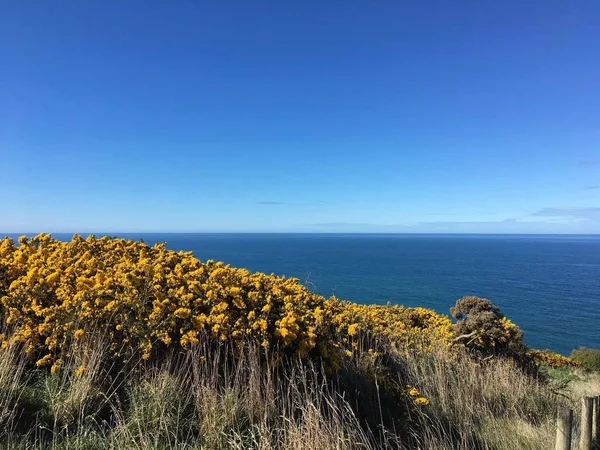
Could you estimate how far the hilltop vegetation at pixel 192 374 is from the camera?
11.5 ft

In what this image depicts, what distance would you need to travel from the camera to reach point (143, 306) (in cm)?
453

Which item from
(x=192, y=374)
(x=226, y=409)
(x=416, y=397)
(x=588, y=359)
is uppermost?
(x=192, y=374)

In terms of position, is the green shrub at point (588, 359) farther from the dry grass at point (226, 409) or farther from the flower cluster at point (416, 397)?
the flower cluster at point (416, 397)

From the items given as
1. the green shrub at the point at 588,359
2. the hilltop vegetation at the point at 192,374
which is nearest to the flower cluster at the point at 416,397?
the hilltop vegetation at the point at 192,374

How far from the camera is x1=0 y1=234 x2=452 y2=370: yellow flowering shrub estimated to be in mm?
4422

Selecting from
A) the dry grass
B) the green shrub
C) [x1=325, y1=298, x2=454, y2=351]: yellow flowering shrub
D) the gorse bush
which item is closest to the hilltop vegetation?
the dry grass

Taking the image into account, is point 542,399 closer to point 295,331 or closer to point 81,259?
point 295,331

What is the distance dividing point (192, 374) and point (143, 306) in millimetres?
1008

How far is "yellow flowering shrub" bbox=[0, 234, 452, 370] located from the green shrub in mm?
19910

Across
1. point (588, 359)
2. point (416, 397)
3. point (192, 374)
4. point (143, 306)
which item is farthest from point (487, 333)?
point (588, 359)

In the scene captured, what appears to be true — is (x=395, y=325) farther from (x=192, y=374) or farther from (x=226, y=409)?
(x=226, y=409)

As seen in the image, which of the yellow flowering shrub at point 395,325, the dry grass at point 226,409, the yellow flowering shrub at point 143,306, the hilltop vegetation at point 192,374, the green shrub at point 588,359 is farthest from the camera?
the green shrub at point 588,359

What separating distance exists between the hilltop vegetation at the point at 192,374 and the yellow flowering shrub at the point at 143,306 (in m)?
0.02

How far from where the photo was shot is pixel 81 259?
5645 millimetres
